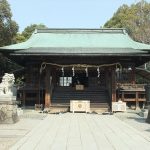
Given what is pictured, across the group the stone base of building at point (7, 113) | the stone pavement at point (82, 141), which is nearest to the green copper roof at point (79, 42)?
the stone base of building at point (7, 113)

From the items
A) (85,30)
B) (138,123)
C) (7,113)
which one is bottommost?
(138,123)

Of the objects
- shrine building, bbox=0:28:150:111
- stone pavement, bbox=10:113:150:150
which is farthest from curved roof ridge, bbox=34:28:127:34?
stone pavement, bbox=10:113:150:150

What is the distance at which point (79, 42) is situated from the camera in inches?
1129

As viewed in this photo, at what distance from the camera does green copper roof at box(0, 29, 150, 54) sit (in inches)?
976

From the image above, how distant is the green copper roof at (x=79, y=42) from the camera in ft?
81.3

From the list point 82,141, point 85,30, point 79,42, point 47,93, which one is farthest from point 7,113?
point 85,30

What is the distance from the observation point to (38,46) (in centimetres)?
2608

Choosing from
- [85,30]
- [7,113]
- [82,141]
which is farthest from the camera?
[85,30]

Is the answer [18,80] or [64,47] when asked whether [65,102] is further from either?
[18,80]

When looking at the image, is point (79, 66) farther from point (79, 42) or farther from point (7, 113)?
point (7, 113)

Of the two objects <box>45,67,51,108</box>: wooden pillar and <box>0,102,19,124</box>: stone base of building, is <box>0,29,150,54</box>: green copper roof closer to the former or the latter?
<box>45,67,51,108</box>: wooden pillar

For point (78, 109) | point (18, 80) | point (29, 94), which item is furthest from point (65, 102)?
point (18, 80)

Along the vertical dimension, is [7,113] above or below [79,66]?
below

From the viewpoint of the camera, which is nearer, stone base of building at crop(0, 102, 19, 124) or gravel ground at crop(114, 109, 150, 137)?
gravel ground at crop(114, 109, 150, 137)
